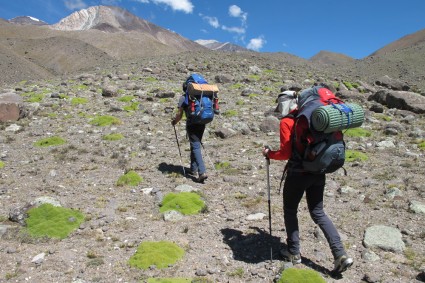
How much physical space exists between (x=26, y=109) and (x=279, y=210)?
14.3 metres

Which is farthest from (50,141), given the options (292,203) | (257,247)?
(292,203)

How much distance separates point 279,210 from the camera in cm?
882

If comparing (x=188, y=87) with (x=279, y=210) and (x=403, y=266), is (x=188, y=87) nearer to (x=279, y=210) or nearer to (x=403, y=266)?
(x=279, y=210)

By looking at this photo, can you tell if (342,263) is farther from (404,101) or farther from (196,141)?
(404,101)

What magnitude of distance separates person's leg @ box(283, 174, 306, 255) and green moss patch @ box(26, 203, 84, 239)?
14.2 ft

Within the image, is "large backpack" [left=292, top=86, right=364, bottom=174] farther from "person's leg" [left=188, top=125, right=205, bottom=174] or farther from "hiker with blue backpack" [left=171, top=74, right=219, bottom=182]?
"person's leg" [left=188, top=125, right=205, bottom=174]

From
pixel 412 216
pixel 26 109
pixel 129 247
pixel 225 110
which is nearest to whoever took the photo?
pixel 129 247

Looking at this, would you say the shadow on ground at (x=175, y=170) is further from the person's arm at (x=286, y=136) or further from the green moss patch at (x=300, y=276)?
the person's arm at (x=286, y=136)

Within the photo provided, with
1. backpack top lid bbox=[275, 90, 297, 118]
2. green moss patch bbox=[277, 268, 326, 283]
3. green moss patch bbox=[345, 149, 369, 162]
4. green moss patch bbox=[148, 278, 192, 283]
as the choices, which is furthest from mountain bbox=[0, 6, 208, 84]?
green moss patch bbox=[277, 268, 326, 283]

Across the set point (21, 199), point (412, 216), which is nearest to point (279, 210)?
point (412, 216)

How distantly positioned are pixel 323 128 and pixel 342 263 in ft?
7.56

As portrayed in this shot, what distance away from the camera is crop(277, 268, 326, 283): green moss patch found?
580cm

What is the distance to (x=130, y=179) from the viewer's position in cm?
1047

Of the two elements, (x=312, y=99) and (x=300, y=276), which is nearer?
(x=312, y=99)
